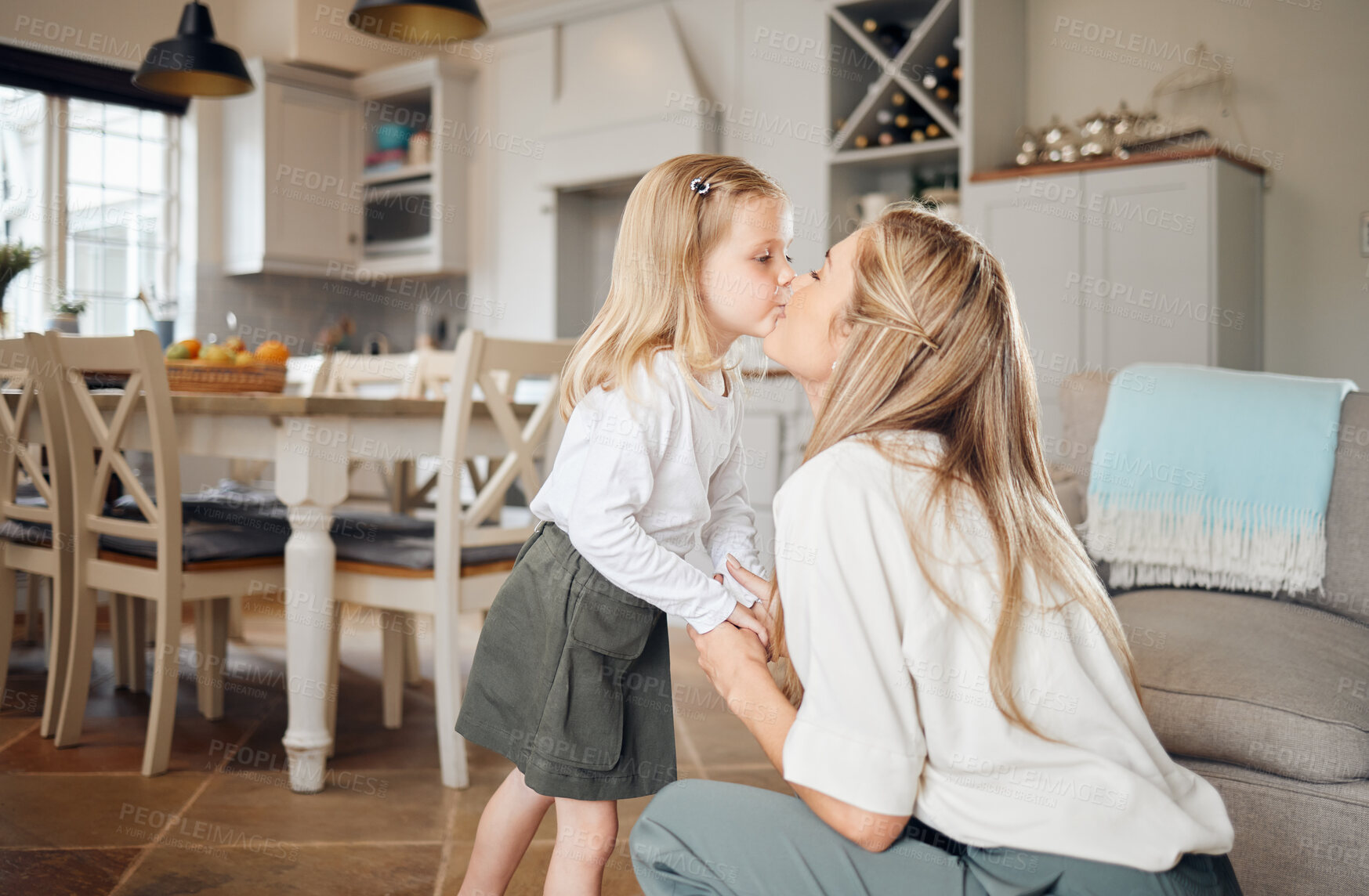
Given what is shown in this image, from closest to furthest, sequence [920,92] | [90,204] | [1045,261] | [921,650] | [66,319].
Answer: [921,650] → [66,319] → [1045,261] → [920,92] → [90,204]

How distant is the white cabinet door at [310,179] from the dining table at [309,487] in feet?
11.2

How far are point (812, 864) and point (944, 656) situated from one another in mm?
218

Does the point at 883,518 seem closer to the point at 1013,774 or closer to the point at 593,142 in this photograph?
the point at 1013,774

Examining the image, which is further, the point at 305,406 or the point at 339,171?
the point at 339,171

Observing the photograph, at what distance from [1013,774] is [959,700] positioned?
0.07 metres

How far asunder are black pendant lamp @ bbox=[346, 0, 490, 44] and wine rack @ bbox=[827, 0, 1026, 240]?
5.59 feet

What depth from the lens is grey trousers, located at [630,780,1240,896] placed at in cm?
82

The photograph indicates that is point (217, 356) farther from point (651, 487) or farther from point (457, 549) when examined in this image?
point (651, 487)

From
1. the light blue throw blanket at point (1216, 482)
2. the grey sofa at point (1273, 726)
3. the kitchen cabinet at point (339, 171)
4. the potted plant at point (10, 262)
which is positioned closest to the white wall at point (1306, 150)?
the light blue throw blanket at point (1216, 482)

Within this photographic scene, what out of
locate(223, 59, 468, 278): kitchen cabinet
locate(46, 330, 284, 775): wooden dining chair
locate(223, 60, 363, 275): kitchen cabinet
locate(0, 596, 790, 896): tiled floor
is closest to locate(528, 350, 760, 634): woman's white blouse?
locate(0, 596, 790, 896): tiled floor

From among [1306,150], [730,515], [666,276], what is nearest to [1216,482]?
[730,515]

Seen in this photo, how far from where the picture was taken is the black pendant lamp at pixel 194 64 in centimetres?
310

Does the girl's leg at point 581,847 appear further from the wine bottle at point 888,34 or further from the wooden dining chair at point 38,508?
the wine bottle at point 888,34

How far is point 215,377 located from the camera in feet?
8.20
